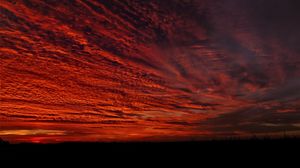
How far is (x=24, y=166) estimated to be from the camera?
12195 mm

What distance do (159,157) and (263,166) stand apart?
6.12 metres

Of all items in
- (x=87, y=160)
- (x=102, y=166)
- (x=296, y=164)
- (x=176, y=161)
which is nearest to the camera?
(x=296, y=164)

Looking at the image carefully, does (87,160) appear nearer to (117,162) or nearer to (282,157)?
(117,162)

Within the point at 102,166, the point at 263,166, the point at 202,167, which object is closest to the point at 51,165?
the point at 102,166

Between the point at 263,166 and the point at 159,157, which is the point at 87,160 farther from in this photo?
the point at 263,166

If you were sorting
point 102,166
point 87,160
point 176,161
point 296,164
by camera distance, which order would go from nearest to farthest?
point 296,164
point 102,166
point 176,161
point 87,160

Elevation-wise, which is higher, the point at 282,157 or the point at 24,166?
the point at 282,157

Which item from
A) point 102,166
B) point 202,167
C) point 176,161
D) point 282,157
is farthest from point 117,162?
point 282,157

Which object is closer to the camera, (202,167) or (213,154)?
(202,167)

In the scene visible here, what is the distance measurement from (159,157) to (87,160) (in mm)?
4661

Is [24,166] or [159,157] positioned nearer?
[24,166]

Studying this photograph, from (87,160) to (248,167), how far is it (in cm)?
951

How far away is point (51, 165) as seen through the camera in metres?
12.4

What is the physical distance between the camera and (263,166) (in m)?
11.0
